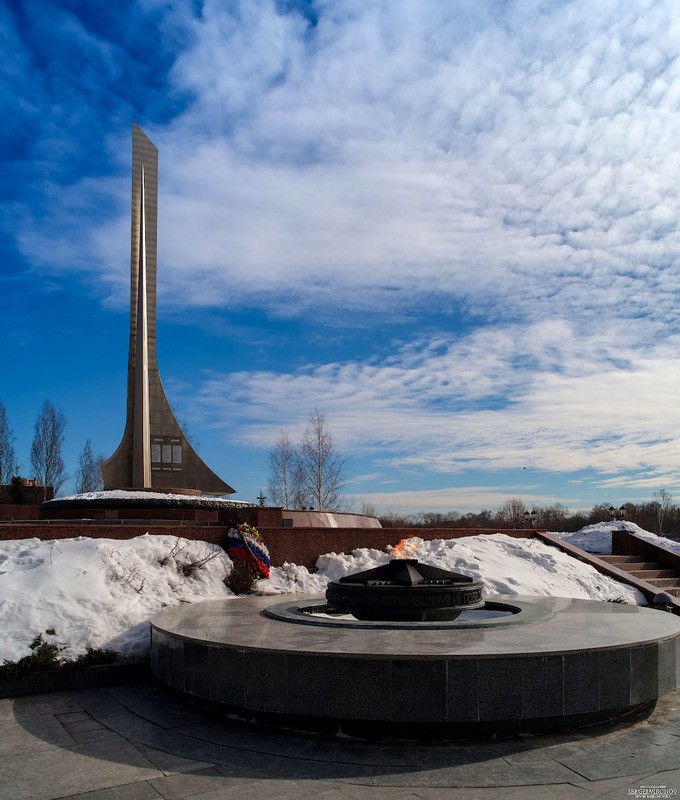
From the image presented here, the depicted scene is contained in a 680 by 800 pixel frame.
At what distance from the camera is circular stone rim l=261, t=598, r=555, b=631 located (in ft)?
19.7

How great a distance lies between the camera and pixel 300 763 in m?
4.34

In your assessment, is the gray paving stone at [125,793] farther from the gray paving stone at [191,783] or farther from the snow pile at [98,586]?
the snow pile at [98,586]

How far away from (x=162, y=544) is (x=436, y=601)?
5191 mm

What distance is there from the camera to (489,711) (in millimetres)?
4664

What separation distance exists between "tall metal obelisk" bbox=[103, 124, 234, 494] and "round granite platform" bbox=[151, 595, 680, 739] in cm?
1394

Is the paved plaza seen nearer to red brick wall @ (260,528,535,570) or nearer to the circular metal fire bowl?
the circular metal fire bowl

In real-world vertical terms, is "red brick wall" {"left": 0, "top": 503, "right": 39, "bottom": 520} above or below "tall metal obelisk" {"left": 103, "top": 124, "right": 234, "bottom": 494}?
below

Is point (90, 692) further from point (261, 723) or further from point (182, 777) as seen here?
point (182, 777)

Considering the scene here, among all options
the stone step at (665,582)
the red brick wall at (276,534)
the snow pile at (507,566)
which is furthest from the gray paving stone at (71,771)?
the stone step at (665,582)

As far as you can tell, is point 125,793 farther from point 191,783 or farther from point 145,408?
point 145,408

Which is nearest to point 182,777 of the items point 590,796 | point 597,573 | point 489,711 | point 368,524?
point 489,711

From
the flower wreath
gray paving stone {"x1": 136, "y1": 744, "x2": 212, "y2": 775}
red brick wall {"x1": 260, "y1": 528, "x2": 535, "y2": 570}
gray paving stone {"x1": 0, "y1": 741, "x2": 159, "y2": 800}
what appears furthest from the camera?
red brick wall {"x1": 260, "y1": 528, "x2": 535, "y2": 570}

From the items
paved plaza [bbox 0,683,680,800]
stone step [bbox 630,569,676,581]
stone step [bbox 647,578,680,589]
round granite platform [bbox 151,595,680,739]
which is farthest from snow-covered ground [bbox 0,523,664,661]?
round granite platform [bbox 151,595,680,739]

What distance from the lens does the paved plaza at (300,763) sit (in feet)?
12.8
